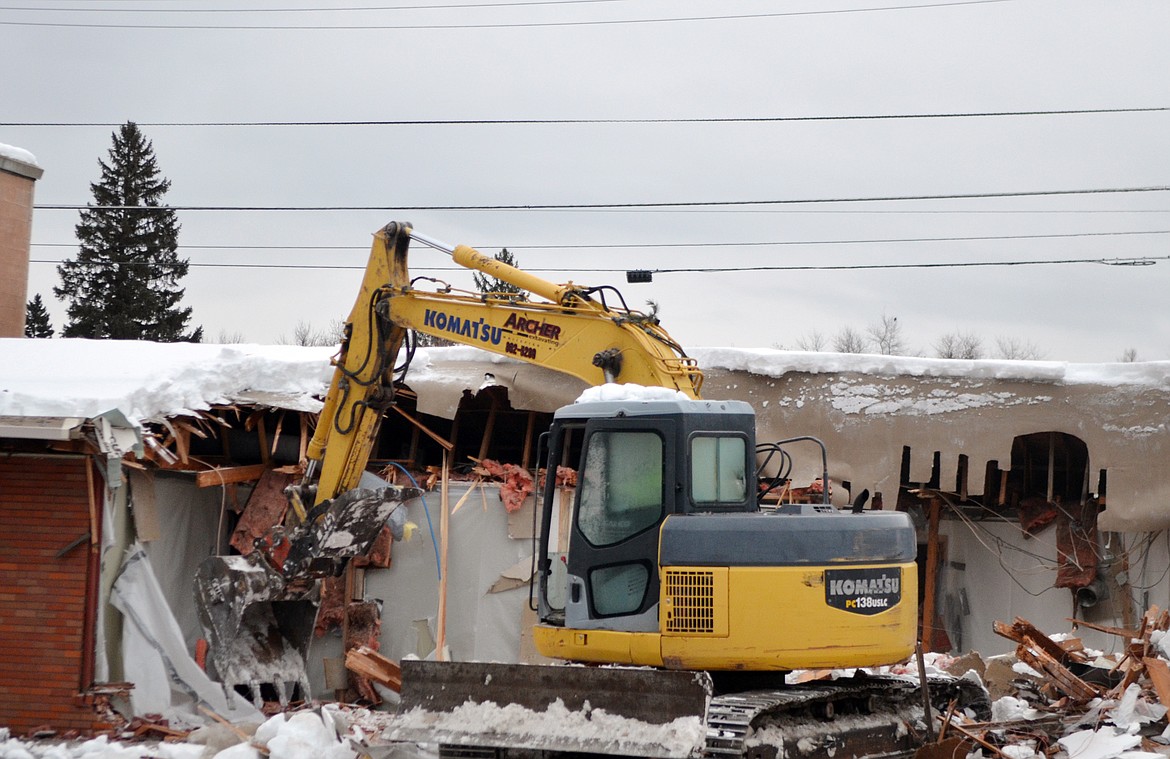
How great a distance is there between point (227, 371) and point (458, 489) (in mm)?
2906

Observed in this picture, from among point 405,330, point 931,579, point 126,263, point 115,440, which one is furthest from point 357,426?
point 126,263

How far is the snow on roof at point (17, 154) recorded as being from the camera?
1930 cm

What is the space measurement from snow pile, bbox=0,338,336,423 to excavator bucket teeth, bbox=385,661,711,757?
17.2ft

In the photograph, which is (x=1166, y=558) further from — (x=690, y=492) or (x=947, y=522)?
(x=690, y=492)

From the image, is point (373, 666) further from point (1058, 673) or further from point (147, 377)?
point (1058, 673)

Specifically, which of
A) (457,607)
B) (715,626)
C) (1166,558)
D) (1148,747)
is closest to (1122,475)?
(1166,558)

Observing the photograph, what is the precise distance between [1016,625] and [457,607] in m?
5.99

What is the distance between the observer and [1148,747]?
976 centimetres

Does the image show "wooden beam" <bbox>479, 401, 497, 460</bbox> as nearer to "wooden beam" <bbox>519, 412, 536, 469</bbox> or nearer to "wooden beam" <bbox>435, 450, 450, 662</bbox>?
"wooden beam" <bbox>519, 412, 536, 469</bbox>

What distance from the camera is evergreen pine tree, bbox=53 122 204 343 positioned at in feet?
133

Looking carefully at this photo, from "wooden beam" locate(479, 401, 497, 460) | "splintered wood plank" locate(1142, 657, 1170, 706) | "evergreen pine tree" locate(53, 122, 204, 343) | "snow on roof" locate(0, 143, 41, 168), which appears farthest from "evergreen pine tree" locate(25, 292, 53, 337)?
"splintered wood plank" locate(1142, 657, 1170, 706)

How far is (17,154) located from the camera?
1952 cm

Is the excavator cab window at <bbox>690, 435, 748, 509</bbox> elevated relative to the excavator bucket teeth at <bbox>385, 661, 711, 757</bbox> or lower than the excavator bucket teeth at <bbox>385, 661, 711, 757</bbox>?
elevated

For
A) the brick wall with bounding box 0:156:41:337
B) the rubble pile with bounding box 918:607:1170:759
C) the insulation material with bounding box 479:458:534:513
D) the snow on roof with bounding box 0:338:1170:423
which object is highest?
the brick wall with bounding box 0:156:41:337
